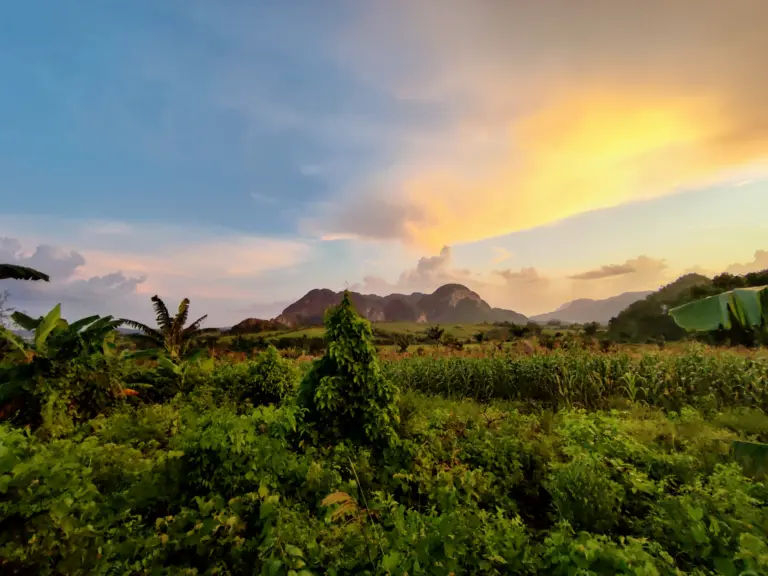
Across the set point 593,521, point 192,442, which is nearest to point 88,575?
point 192,442

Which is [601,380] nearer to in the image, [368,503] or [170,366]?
[368,503]

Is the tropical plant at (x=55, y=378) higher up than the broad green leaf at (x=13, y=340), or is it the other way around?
the broad green leaf at (x=13, y=340)

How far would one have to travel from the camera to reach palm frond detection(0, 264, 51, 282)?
439 inches

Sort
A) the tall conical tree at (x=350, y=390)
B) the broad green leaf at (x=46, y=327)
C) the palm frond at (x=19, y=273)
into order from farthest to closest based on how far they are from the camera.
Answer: the palm frond at (x=19, y=273) → the broad green leaf at (x=46, y=327) → the tall conical tree at (x=350, y=390)

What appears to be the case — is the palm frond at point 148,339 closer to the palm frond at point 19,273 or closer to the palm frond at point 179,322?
the palm frond at point 179,322

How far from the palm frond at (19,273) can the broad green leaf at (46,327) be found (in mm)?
3671

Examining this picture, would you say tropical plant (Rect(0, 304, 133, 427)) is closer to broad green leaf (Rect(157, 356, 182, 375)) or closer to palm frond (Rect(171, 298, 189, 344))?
broad green leaf (Rect(157, 356, 182, 375))

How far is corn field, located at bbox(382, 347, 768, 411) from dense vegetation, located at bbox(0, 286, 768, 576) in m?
0.12

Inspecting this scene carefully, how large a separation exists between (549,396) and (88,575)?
1040cm

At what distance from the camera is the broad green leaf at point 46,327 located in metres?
8.42

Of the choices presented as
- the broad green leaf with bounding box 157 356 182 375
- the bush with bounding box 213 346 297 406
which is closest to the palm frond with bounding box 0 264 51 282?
the broad green leaf with bounding box 157 356 182 375

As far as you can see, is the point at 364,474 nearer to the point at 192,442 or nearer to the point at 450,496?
the point at 450,496

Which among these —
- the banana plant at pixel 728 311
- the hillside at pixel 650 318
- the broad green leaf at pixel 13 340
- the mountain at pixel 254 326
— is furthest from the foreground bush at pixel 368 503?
the hillside at pixel 650 318

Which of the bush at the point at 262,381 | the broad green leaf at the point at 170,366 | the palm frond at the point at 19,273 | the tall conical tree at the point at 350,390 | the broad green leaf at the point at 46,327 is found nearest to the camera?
the tall conical tree at the point at 350,390
